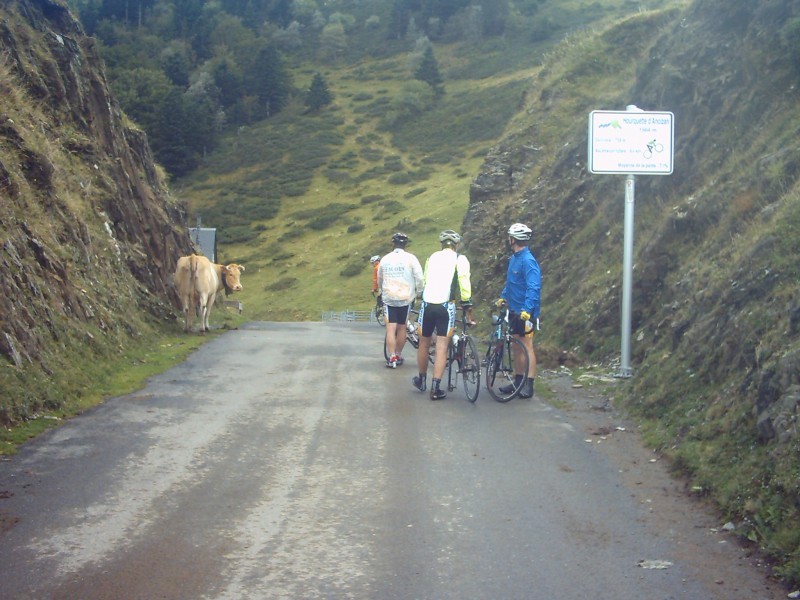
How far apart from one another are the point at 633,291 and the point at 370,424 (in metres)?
5.63

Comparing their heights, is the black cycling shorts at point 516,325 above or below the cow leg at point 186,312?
above

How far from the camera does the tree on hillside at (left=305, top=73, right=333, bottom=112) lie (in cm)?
10012

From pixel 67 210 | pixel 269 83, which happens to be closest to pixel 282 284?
pixel 67 210

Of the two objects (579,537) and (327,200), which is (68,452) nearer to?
(579,537)

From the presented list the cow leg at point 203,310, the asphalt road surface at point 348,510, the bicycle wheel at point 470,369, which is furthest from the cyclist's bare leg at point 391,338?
the cow leg at point 203,310

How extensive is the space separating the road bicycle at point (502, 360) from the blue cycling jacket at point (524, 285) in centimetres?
19

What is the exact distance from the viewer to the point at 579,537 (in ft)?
20.9

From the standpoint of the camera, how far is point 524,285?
11.8 m

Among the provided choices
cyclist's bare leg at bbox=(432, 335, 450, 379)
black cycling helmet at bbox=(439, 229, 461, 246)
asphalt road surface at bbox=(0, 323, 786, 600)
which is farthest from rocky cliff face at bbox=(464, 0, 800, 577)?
black cycling helmet at bbox=(439, 229, 461, 246)

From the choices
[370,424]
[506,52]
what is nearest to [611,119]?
[370,424]

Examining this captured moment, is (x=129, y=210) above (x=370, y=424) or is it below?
above

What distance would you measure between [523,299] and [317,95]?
91.2 metres

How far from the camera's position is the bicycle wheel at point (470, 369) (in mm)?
11398

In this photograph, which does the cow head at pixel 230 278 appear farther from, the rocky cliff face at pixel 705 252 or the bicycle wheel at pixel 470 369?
the bicycle wheel at pixel 470 369
